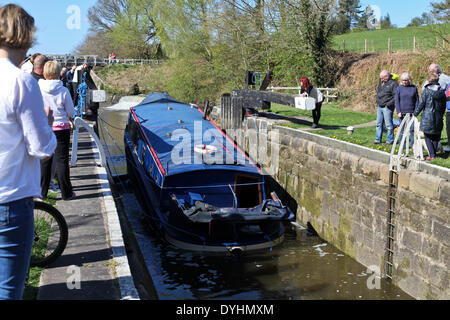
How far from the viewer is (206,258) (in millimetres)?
9742

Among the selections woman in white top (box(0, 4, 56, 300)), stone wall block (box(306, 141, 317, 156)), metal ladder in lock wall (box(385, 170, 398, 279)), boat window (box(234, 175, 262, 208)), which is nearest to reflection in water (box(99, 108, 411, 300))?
metal ladder in lock wall (box(385, 170, 398, 279))

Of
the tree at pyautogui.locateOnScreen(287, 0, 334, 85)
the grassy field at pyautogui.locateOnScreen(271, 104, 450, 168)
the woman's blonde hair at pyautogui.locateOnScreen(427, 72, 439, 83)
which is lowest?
the grassy field at pyautogui.locateOnScreen(271, 104, 450, 168)

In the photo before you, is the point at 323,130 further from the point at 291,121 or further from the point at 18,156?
the point at 18,156

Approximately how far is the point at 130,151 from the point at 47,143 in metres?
11.4

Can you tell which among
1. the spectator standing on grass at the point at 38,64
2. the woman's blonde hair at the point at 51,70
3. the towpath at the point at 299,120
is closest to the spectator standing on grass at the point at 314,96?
the towpath at the point at 299,120

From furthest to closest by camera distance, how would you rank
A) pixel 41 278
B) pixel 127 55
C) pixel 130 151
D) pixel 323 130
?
pixel 127 55 < pixel 130 151 < pixel 323 130 < pixel 41 278

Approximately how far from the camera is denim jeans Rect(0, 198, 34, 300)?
293cm

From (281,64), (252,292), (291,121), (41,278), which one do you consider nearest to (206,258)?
(252,292)

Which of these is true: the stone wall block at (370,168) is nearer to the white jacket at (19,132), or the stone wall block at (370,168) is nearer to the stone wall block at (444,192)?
the stone wall block at (444,192)

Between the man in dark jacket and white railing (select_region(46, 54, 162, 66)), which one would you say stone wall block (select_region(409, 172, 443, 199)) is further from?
white railing (select_region(46, 54, 162, 66))

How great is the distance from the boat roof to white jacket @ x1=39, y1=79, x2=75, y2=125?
2.89 metres

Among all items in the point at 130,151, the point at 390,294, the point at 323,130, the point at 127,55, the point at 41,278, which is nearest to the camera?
the point at 41,278

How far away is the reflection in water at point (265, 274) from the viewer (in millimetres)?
8461

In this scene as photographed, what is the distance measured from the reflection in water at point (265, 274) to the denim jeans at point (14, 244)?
5.36 metres
